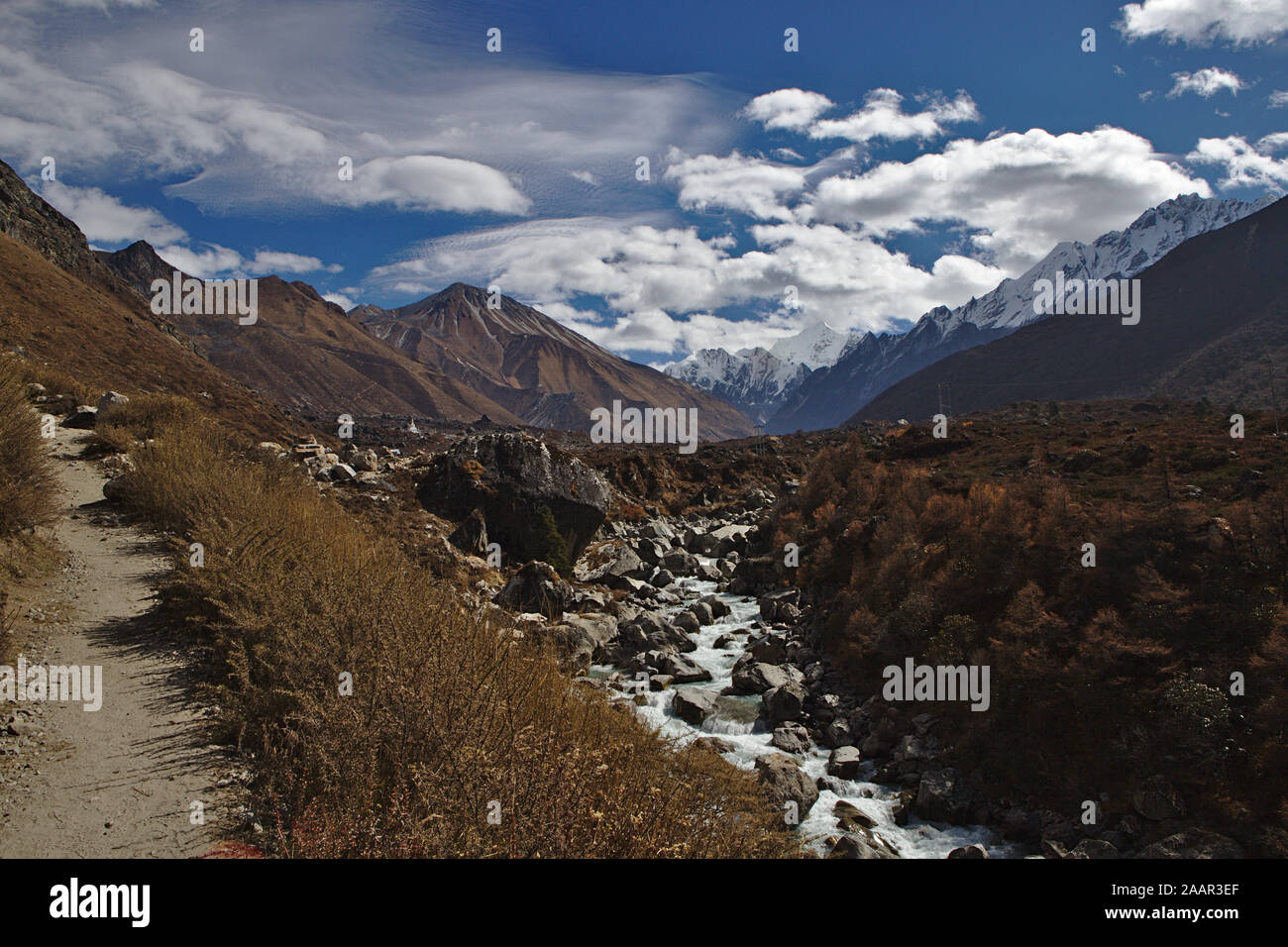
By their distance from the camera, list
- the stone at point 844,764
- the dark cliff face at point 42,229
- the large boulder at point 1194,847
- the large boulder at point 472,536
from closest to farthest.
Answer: the large boulder at point 1194,847 < the stone at point 844,764 < the large boulder at point 472,536 < the dark cliff face at point 42,229

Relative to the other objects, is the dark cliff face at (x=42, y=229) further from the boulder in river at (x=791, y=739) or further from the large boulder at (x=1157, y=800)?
the large boulder at (x=1157, y=800)

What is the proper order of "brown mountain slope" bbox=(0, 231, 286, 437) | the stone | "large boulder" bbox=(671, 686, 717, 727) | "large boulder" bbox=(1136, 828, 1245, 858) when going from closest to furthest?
"large boulder" bbox=(1136, 828, 1245, 858) < the stone < "large boulder" bbox=(671, 686, 717, 727) < "brown mountain slope" bbox=(0, 231, 286, 437)

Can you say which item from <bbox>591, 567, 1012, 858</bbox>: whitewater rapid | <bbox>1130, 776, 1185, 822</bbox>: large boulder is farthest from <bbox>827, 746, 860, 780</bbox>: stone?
<bbox>1130, 776, 1185, 822</bbox>: large boulder

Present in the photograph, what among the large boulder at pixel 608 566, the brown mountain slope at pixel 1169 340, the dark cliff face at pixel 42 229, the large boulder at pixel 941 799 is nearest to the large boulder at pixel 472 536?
the large boulder at pixel 608 566

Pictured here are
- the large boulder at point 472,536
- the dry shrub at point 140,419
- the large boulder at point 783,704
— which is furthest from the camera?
the large boulder at point 472,536

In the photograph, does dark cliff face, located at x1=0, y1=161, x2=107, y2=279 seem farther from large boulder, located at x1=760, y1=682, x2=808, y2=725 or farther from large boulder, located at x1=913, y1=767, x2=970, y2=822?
large boulder, located at x1=913, y1=767, x2=970, y2=822
